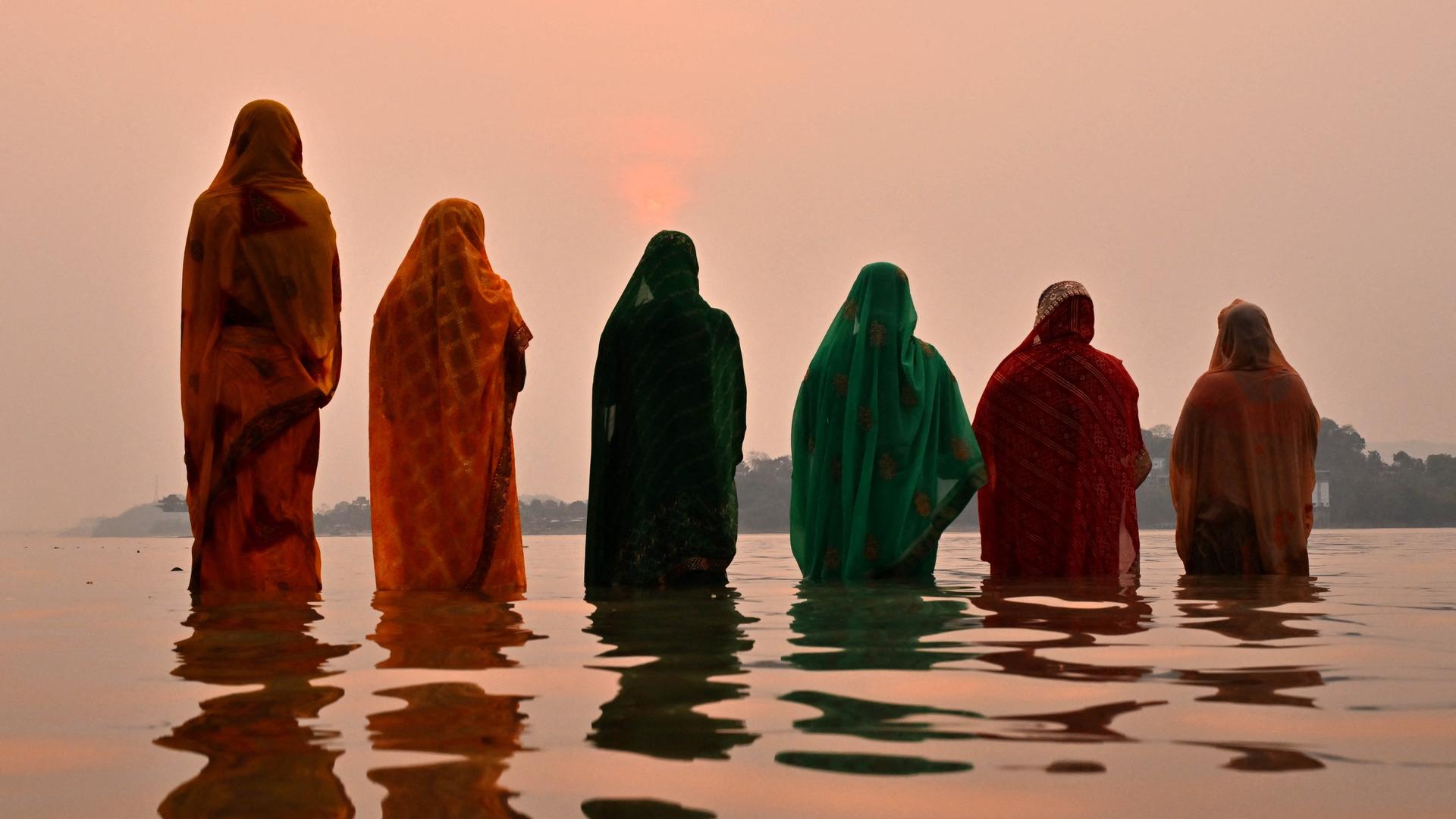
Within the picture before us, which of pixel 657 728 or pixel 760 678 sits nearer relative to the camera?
pixel 657 728

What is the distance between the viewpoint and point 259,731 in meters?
2.79

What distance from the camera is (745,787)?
2.36 m

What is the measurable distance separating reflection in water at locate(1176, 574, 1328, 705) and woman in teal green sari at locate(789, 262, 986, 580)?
1388 mm

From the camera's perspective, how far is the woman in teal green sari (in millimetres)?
7891

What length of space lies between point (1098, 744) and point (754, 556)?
40.7ft

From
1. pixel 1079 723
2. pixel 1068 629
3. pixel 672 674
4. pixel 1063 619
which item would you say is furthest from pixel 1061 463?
pixel 1079 723

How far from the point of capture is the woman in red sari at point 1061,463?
805 centimetres

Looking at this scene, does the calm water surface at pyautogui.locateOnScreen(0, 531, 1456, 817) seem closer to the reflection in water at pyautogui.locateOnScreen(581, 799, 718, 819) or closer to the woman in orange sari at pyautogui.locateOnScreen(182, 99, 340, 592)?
the reflection in water at pyautogui.locateOnScreen(581, 799, 718, 819)

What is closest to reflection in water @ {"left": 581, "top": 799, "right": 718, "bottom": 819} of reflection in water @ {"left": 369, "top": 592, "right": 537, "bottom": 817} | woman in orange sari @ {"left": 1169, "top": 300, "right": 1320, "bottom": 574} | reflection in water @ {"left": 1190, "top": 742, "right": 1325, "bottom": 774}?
reflection in water @ {"left": 369, "top": 592, "right": 537, "bottom": 817}

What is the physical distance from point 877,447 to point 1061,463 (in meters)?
1.03

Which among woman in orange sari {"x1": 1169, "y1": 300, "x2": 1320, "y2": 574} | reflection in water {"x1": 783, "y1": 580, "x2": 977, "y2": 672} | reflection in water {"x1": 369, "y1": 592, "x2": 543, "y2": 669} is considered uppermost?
woman in orange sari {"x1": 1169, "y1": 300, "x2": 1320, "y2": 574}

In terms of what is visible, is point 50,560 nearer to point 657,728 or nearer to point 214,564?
point 214,564

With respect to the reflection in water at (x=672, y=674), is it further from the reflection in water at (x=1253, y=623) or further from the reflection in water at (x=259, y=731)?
the reflection in water at (x=1253, y=623)

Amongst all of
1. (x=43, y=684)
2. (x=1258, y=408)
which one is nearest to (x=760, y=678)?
(x=43, y=684)
